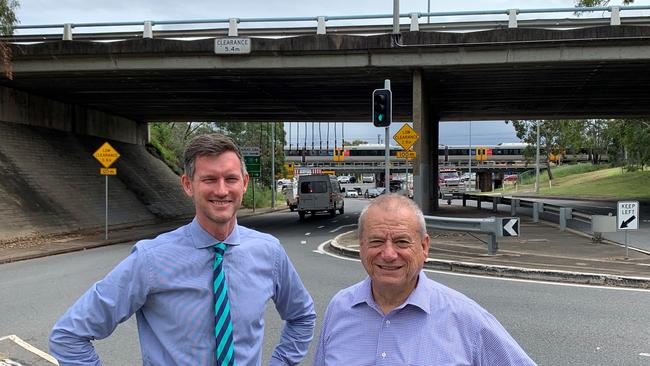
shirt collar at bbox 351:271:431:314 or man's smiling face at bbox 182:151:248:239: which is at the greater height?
man's smiling face at bbox 182:151:248:239

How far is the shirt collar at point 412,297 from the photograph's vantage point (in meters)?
1.97

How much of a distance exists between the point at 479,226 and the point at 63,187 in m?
17.3

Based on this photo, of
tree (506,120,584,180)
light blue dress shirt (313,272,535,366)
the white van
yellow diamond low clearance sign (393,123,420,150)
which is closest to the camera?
light blue dress shirt (313,272,535,366)

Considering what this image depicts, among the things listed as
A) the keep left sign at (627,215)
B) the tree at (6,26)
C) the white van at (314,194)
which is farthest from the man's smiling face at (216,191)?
the white van at (314,194)

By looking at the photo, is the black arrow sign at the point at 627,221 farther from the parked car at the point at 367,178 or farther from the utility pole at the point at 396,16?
the parked car at the point at 367,178

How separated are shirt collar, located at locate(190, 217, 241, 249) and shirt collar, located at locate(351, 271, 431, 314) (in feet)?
1.80

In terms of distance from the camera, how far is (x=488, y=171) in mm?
88812

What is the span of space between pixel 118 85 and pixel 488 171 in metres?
75.5

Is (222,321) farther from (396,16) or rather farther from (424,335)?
(396,16)

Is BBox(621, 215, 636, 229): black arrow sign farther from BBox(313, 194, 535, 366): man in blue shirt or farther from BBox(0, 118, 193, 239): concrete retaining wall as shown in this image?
BBox(0, 118, 193, 239): concrete retaining wall

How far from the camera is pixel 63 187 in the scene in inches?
857

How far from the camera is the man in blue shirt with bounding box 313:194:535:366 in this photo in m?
1.91

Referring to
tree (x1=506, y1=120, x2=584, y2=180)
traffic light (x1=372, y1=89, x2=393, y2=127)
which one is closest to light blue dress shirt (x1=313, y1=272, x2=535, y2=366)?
traffic light (x1=372, y1=89, x2=393, y2=127)

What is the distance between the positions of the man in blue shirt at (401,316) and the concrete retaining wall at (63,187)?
17.3m
